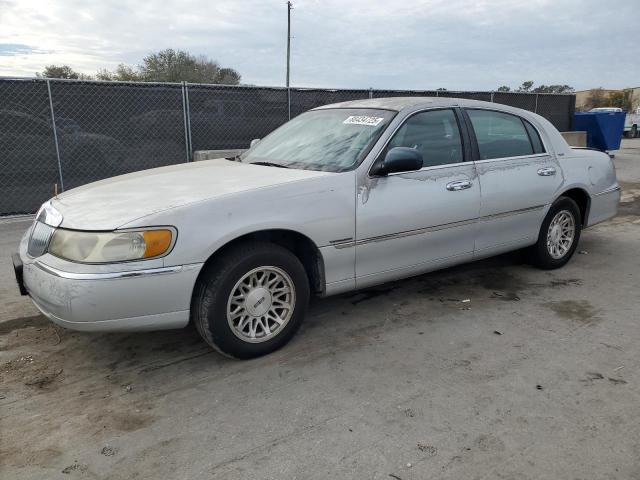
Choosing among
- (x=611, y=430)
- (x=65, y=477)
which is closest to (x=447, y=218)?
(x=611, y=430)

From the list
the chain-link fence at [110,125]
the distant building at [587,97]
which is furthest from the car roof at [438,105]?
the distant building at [587,97]

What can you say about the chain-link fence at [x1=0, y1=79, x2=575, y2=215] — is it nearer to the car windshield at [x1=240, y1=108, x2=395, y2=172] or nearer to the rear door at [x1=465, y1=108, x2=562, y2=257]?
the car windshield at [x1=240, y1=108, x2=395, y2=172]

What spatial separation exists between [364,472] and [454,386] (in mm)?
952

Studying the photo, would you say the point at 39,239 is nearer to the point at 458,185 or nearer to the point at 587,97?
the point at 458,185

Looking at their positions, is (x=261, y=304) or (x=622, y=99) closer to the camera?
(x=261, y=304)

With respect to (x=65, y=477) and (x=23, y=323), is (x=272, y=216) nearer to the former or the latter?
(x=65, y=477)

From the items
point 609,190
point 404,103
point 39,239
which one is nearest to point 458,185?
point 404,103

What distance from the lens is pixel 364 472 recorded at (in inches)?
92.3

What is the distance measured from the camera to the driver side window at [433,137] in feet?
13.1

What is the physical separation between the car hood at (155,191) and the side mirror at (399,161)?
414 millimetres

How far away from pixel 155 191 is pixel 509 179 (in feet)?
9.82

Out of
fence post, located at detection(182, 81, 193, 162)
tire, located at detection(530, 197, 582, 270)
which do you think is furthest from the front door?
fence post, located at detection(182, 81, 193, 162)

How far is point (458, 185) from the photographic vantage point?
416 cm

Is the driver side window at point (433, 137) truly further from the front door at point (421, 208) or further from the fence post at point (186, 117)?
the fence post at point (186, 117)
